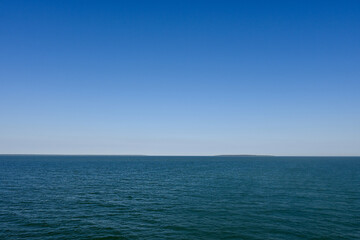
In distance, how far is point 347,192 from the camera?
54.0m

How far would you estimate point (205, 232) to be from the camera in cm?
2873

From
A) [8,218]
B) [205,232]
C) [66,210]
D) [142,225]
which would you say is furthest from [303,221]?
[8,218]

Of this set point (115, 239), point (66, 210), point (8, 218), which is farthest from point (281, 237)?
point (8, 218)

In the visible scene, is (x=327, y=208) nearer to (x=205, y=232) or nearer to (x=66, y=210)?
(x=205, y=232)

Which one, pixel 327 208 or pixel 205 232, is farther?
pixel 327 208

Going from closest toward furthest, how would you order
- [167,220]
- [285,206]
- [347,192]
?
[167,220] < [285,206] < [347,192]

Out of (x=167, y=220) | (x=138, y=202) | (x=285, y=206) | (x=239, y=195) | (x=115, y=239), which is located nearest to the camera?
(x=115, y=239)

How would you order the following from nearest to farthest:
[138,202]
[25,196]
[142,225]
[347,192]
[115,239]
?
[115,239]
[142,225]
[138,202]
[25,196]
[347,192]

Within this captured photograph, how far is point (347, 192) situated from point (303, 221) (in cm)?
3050

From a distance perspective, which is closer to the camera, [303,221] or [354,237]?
[354,237]

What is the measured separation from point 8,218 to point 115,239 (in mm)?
17811

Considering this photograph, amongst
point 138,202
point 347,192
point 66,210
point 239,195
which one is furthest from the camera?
point 347,192

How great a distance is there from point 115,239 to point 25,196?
31749 mm

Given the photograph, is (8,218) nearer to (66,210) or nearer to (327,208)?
(66,210)
